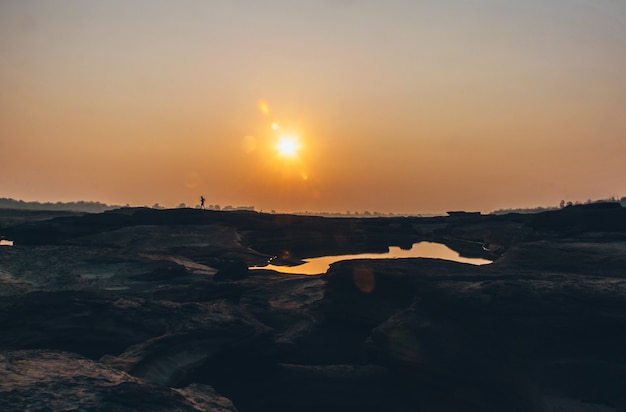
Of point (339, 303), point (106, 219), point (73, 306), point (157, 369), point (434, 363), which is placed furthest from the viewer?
point (106, 219)

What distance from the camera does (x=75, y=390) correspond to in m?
7.57

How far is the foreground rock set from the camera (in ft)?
23.1

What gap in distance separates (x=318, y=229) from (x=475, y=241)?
21.2 m

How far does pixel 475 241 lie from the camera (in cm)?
6188

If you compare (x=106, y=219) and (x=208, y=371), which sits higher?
(x=106, y=219)

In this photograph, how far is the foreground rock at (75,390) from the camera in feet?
23.1

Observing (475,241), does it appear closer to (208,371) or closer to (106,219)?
(106,219)

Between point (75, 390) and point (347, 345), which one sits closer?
point (75, 390)

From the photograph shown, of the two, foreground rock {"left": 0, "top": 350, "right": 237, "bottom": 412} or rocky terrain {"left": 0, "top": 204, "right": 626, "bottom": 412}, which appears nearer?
foreground rock {"left": 0, "top": 350, "right": 237, "bottom": 412}

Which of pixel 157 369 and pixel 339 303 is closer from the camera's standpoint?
pixel 157 369

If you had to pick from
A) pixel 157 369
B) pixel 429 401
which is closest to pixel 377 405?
pixel 429 401

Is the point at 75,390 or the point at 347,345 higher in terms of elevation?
the point at 75,390

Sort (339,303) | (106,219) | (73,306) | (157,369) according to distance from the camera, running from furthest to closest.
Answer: (106,219)
(339,303)
(73,306)
(157,369)

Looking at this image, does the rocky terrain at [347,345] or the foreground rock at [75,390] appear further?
the rocky terrain at [347,345]
